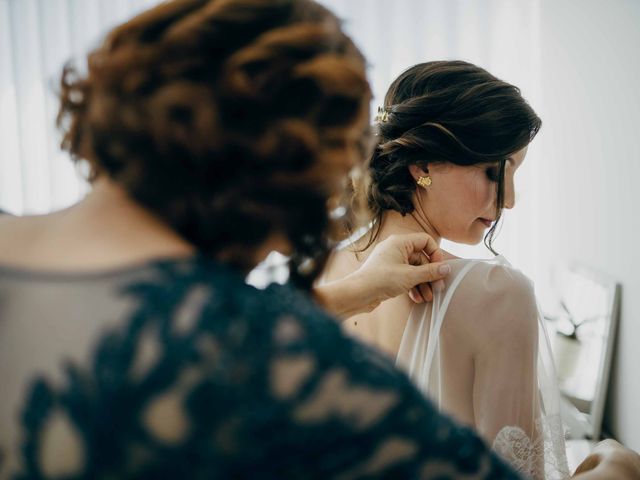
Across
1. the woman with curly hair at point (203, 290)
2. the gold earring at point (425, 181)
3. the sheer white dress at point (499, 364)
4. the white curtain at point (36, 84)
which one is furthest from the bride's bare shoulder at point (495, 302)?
the white curtain at point (36, 84)

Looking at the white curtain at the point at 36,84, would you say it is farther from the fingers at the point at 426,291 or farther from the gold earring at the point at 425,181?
the fingers at the point at 426,291

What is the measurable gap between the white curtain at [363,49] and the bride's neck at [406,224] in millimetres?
1482

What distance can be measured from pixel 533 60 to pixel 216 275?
2.60 m

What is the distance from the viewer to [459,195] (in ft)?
4.07

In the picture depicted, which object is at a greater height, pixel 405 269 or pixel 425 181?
pixel 425 181

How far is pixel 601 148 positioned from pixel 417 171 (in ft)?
3.60

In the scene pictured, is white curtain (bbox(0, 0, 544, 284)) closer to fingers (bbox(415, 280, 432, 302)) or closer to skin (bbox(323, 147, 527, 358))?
skin (bbox(323, 147, 527, 358))

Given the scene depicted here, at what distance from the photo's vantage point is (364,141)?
0.60 metres

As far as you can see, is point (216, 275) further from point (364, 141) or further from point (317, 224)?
point (364, 141)

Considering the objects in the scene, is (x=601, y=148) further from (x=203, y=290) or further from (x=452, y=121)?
(x=203, y=290)

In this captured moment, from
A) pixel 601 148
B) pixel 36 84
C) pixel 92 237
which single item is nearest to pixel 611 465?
pixel 92 237

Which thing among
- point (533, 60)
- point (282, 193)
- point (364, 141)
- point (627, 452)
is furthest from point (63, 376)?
point (533, 60)

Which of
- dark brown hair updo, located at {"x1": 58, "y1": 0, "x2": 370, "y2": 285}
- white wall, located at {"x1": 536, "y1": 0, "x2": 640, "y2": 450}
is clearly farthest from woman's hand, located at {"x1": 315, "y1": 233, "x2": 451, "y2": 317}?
white wall, located at {"x1": 536, "y1": 0, "x2": 640, "y2": 450}

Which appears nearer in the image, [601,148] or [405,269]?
[405,269]
